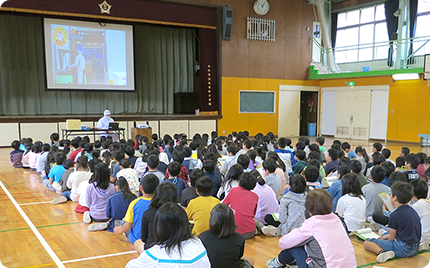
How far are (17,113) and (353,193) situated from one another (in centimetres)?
1151

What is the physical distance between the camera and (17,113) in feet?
38.3

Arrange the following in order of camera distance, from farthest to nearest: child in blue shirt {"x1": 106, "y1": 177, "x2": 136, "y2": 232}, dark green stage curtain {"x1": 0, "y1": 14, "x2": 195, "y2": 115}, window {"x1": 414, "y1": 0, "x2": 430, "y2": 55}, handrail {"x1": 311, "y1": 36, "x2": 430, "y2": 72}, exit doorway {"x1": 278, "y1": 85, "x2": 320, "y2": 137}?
1. exit doorway {"x1": 278, "y1": 85, "x2": 320, "y2": 137}
2. window {"x1": 414, "y1": 0, "x2": 430, "y2": 55}
3. handrail {"x1": 311, "y1": 36, "x2": 430, "y2": 72}
4. dark green stage curtain {"x1": 0, "y1": 14, "x2": 195, "y2": 115}
5. child in blue shirt {"x1": 106, "y1": 177, "x2": 136, "y2": 232}

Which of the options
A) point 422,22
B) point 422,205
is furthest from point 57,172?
point 422,22

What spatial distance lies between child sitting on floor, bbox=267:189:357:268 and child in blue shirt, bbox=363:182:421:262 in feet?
3.12

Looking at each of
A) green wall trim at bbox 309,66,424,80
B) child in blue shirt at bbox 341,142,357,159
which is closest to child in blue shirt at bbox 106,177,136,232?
child in blue shirt at bbox 341,142,357,159

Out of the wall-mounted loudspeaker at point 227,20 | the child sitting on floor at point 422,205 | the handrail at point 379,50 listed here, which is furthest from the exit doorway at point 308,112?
the child sitting on floor at point 422,205

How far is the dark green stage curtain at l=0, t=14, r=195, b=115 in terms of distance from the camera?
1149 cm

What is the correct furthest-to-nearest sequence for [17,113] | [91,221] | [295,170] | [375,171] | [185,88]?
[185,88]
[17,113]
[295,170]
[91,221]
[375,171]

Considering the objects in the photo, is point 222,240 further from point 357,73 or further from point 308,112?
point 308,112

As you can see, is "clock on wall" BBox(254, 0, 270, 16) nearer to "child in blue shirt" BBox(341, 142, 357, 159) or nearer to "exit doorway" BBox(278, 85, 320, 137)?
"exit doorway" BBox(278, 85, 320, 137)

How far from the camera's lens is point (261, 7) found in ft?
45.4

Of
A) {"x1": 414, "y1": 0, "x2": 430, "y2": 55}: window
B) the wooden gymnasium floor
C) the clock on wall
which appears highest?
the clock on wall

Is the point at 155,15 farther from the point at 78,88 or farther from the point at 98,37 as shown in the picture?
the point at 78,88

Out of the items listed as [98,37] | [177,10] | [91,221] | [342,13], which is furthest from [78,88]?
[342,13]
